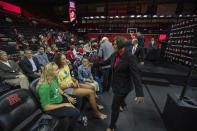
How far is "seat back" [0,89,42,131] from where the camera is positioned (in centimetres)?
98

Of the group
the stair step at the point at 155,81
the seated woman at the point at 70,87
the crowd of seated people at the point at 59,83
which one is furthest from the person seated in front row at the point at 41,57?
the stair step at the point at 155,81

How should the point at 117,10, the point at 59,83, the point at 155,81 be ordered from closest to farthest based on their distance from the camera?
the point at 59,83
the point at 155,81
the point at 117,10

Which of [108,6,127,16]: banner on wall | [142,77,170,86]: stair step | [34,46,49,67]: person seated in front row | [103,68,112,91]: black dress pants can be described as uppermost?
[108,6,127,16]: banner on wall

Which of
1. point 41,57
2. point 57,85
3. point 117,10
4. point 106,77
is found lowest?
point 106,77

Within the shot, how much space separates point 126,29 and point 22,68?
1375 centimetres

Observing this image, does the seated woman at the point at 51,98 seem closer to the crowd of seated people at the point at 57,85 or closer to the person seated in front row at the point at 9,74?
the crowd of seated people at the point at 57,85

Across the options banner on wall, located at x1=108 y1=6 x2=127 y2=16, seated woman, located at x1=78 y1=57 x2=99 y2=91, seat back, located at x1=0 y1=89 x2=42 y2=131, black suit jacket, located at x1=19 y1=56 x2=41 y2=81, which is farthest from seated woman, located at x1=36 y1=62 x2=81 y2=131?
banner on wall, located at x1=108 y1=6 x2=127 y2=16

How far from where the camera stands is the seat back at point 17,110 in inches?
38.6

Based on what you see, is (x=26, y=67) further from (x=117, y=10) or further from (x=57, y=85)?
(x=117, y=10)

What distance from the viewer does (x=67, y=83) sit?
6.33 feet

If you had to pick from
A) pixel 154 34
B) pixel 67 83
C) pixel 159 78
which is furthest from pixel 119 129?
pixel 154 34

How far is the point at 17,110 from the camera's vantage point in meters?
1.10

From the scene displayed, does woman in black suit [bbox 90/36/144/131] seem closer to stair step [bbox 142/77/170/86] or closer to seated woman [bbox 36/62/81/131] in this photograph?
seated woman [bbox 36/62/81/131]

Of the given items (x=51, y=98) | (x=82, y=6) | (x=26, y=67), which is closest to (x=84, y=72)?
(x=51, y=98)
